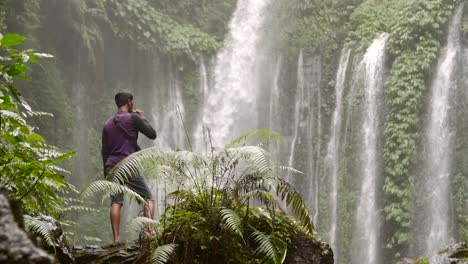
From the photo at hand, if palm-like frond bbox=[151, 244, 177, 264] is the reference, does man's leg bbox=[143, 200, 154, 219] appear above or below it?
above

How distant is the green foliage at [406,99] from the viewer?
15.3 meters

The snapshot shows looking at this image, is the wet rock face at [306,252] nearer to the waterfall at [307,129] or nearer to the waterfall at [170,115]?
the waterfall at [307,129]

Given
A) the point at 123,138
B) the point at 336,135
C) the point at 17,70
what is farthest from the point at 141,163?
the point at 336,135

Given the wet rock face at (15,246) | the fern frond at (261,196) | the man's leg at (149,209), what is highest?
the wet rock face at (15,246)

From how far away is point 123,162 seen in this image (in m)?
4.41

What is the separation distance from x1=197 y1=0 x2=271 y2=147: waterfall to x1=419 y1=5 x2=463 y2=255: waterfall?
6.37 meters

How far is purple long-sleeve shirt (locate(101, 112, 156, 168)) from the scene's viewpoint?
5508 mm

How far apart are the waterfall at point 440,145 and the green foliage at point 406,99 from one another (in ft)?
1.01

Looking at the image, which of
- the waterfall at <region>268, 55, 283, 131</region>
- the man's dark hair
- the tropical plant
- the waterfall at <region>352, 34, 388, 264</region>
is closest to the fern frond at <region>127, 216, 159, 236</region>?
the tropical plant

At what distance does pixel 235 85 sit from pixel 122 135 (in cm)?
1482

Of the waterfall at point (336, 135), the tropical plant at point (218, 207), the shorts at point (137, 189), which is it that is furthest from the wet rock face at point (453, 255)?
the waterfall at point (336, 135)

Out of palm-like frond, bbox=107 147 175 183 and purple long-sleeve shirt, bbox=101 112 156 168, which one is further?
purple long-sleeve shirt, bbox=101 112 156 168

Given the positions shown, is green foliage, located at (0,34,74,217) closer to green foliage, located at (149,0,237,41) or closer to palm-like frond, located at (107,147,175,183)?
palm-like frond, located at (107,147,175,183)

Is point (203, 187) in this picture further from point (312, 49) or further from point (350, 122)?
point (312, 49)
